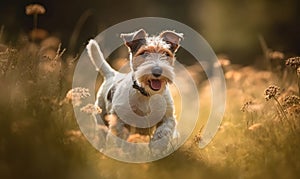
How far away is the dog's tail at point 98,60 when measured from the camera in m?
7.47

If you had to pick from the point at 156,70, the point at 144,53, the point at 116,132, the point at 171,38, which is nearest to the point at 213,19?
the point at 171,38

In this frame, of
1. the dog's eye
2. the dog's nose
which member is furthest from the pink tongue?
the dog's eye

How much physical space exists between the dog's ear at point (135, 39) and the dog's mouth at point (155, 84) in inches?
17.5

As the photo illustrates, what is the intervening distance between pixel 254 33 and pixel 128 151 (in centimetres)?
787

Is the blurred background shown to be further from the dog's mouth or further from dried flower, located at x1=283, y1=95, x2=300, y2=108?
dried flower, located at x1=283, y1=95, x2=300, y2=108

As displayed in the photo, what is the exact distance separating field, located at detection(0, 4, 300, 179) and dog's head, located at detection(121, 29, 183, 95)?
638mm

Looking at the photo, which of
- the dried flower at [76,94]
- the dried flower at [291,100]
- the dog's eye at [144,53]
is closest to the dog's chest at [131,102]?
the dog's eye at [144,53]

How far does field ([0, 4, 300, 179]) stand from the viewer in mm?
4473

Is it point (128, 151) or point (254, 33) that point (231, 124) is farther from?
point (254, 33)

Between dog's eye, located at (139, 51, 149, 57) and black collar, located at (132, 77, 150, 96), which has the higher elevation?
dog's eye, located at (139, 51, 149, 57)

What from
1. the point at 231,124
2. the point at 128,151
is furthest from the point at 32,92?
the point at 231,124

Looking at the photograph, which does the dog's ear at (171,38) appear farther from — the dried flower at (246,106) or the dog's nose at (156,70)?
the dried flower at (246,106)

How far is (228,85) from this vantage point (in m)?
8.62

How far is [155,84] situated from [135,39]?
0.54 meters
